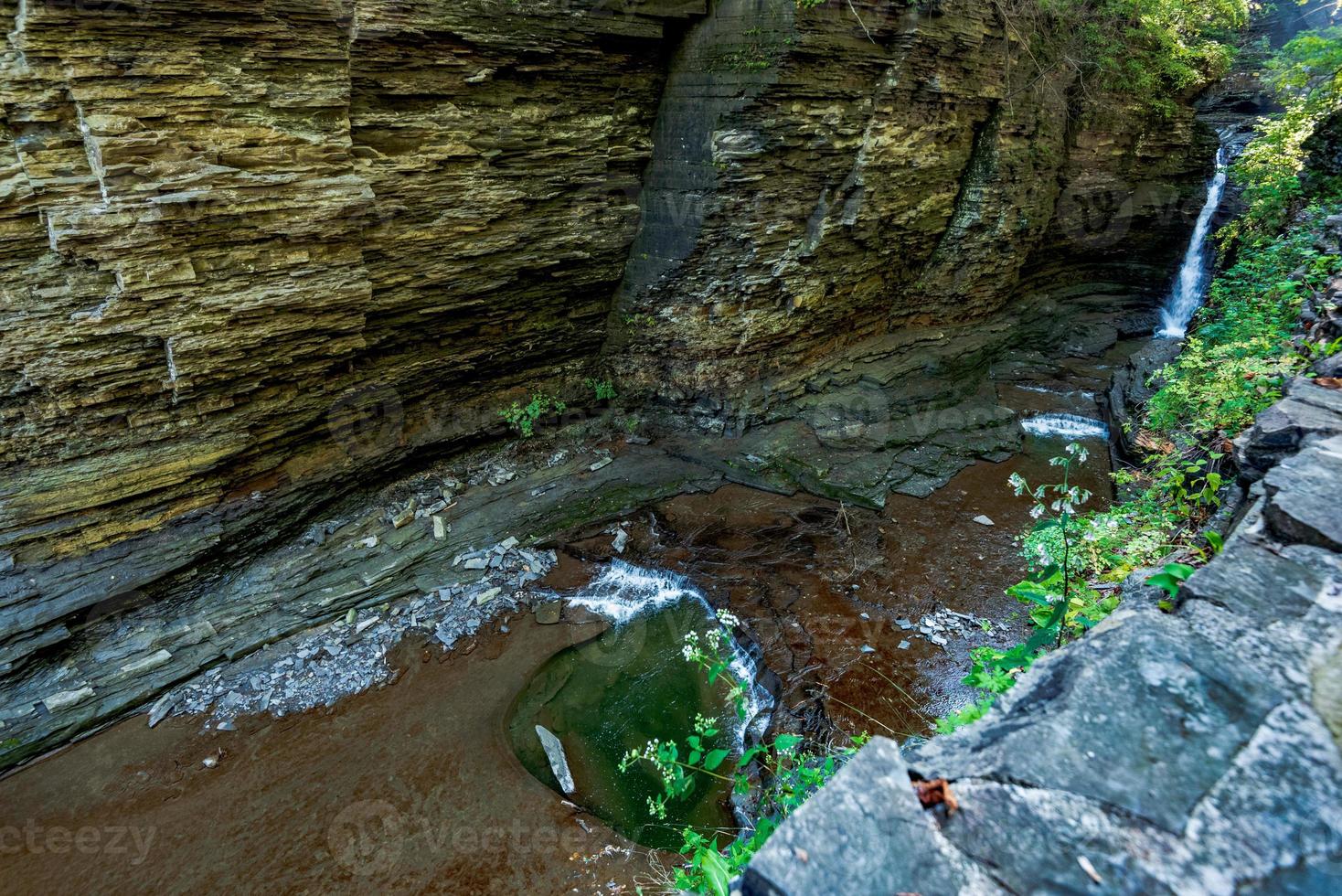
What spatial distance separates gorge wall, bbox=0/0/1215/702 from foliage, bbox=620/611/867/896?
16.9 feet

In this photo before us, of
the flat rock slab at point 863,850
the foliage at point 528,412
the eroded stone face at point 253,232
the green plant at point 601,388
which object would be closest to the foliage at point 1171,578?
the flat rock slab at point 863,850

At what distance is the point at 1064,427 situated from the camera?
34.7 ft

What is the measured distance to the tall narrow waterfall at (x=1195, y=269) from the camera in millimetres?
12539

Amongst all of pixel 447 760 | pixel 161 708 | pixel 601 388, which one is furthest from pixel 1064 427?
pixel 161 708

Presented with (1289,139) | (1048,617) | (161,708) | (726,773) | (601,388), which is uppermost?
(1289,139)

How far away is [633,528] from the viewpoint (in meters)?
8.61

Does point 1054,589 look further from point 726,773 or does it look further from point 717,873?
point 726,773

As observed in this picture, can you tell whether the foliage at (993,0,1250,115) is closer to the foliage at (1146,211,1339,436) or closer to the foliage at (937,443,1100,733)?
the foliage at (1146,211,1339,436)

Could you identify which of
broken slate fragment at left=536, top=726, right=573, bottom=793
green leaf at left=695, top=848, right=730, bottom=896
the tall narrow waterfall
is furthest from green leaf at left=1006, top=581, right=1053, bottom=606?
the tall narrow waterfall

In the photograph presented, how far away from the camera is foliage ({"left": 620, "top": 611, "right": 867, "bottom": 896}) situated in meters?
2.96

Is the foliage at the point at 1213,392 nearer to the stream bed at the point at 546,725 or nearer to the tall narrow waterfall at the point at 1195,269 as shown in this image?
the tall narrow waterfall at the point at 1195,269

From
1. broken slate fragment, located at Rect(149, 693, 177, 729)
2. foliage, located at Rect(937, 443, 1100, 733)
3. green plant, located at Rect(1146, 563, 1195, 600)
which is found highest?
green plant, located at Rect(1146, 563, 1195, 600)

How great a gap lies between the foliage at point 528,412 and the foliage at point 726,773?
447 cm

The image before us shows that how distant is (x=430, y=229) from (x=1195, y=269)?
48.6 ft
